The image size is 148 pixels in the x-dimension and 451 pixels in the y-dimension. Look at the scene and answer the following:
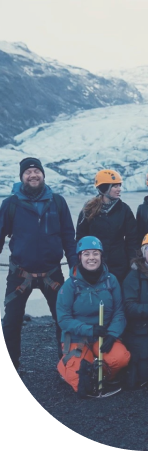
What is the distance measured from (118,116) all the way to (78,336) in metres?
11.1

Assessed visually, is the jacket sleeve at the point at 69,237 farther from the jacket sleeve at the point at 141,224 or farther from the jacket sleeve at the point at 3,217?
the jacket sleeve at the point at 141,224

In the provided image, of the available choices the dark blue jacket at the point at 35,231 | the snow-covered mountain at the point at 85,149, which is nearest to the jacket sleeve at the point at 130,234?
the dark blue jacket at the point at 35,231

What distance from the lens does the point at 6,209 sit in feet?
7.86

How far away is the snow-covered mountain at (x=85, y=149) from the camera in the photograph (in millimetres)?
9169

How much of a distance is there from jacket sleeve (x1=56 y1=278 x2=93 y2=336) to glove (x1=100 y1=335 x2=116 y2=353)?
3.6 inches

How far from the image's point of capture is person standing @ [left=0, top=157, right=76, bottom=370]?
239 centimetres

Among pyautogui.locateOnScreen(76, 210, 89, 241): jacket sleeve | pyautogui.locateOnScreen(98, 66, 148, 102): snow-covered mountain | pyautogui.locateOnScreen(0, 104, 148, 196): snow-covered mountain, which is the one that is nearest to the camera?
pyautogui.locateOnScreen(76, 210, 89, 241): jacket sleeve

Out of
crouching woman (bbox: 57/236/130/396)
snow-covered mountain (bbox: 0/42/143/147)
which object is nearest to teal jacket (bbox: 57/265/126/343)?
crouching woman (bbox: 57/236/130/396)

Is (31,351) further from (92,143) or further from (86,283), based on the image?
(92,143)

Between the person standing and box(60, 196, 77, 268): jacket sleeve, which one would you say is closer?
the person standing

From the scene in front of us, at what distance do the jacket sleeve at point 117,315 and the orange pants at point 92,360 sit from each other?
70 millimetres

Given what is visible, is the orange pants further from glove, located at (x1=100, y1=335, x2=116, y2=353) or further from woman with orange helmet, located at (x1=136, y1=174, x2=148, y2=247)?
woman with orange helmet, located at (x1=136, y1=174, x2=148, y2=247)

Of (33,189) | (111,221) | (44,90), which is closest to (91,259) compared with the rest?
(111,221)

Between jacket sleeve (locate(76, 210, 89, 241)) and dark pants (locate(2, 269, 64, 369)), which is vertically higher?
jacket sleeve (locate(76, 210, 89, 241))
